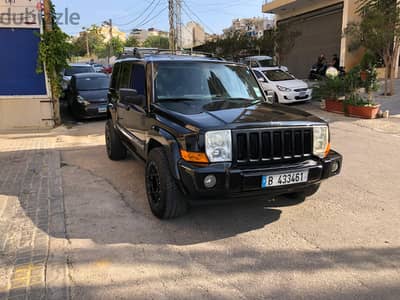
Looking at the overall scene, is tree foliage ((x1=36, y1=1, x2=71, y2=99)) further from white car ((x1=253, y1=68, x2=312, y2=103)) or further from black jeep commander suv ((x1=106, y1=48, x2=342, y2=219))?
white car ((x1=253, y1=68, x2=312, y2=103))

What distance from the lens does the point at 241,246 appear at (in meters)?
3.35

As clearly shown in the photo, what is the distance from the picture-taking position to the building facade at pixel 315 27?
63.7ft

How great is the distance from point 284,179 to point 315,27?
22.3 metres

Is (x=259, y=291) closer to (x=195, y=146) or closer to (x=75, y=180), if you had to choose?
(x=195, y=146)

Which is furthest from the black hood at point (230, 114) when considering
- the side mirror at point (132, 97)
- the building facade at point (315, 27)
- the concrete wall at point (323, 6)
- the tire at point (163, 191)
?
the building facade at point (315, 27)

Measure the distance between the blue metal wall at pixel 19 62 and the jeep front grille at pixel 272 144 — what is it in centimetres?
805

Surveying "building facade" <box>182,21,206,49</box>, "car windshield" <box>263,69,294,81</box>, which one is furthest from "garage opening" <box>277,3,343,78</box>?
"building facade" <box>182,21,206,49</box>

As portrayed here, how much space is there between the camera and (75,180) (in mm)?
5391

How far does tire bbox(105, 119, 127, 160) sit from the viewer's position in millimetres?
6250

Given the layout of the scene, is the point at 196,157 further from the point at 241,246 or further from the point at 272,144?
the point at 241,246

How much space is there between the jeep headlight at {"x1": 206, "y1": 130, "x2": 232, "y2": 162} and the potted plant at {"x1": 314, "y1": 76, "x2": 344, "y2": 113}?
877cm

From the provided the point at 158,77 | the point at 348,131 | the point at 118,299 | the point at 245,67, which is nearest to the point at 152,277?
the point at 118,299

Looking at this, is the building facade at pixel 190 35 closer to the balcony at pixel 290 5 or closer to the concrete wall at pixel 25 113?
the balcony at pixel 290 5

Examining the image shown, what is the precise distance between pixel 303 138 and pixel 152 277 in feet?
6.46
